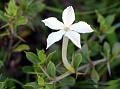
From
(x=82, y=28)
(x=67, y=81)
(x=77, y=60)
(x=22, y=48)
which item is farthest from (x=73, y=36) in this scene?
(x=22, y=48)

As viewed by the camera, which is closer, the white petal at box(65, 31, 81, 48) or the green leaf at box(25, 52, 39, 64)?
the white petal at box(65, 31, 81, 48)

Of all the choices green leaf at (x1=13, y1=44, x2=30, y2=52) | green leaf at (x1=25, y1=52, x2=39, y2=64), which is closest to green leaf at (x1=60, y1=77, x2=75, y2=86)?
green leaf at (x1=25, y1=52, x2=39, y2=64)

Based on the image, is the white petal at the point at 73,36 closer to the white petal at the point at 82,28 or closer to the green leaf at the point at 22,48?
the white petal at the point at 82,28

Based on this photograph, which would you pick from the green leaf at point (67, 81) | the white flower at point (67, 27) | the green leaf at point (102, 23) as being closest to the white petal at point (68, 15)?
the white flower at point (67, 27)

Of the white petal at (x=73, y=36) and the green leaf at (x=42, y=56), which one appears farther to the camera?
the green leaf at (x=42, y=56)

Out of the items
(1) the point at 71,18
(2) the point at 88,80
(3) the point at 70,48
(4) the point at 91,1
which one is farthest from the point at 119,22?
(1) the point at 71,18

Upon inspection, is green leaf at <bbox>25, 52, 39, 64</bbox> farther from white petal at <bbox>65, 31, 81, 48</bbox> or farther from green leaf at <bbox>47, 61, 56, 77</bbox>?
white petal at <bbox>65, 31, 81, 48</bbox>

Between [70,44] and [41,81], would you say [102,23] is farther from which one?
[41,81]
